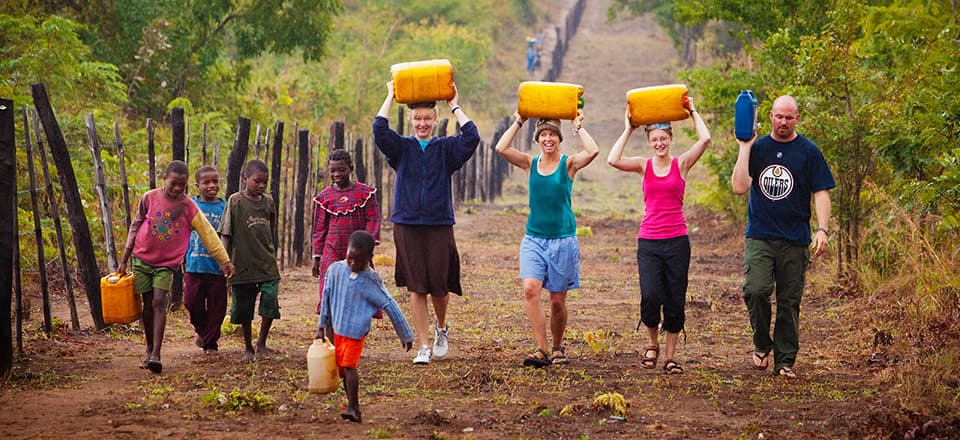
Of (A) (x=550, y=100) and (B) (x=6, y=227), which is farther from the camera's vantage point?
(A) (x=550, y=100)

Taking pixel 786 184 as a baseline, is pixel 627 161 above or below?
above

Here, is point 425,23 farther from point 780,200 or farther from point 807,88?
point 780,200

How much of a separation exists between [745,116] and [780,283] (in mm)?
1202

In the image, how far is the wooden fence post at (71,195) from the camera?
9.22m

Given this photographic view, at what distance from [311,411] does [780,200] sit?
3516 millimetres

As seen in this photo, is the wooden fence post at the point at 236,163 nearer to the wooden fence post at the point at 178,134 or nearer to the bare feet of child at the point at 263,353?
the wooden fence post at the point at 178,134

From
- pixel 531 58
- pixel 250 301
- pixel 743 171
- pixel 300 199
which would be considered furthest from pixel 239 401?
pixel 531 58

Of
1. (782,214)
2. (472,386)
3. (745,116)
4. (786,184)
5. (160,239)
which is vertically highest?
(745,116)

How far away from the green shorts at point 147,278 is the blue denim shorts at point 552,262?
252cm

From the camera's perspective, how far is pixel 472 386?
313 inches

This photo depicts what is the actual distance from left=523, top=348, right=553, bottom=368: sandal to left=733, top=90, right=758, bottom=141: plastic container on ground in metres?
2.05

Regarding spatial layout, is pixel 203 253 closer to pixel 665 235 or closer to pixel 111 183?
pixel 665 235

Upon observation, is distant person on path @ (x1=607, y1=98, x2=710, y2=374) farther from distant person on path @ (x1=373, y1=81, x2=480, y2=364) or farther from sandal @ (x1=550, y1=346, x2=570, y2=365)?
distant person on path @ (x1=373, y1=81, x2=480, y2=364)

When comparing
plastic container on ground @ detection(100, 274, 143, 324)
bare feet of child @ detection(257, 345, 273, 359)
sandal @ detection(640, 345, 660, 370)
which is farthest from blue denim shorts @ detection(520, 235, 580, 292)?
plastic container on ground @ detection(100, 274, 143, 324)
